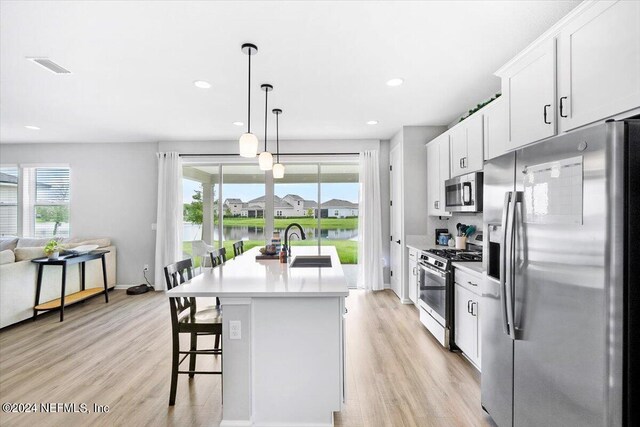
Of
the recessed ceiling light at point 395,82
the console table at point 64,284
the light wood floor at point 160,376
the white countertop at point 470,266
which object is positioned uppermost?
the recessed ceiling light at point 395,82

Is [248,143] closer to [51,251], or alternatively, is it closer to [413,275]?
[413,275]

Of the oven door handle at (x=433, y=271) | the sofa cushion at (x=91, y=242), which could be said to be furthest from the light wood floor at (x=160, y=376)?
the sofa cushion at (x=91, y=242)

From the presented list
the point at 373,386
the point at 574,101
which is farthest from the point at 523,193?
the point at 373,386

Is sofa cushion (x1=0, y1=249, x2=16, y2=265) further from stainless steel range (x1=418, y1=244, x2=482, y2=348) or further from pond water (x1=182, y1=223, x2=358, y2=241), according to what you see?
stainless steel range (x1=418, y1=244, x2=482, y2=348)

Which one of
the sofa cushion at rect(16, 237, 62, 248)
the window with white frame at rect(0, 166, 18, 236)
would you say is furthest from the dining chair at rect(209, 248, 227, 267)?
the window with white frame at rect(0, 166, 18, 236)

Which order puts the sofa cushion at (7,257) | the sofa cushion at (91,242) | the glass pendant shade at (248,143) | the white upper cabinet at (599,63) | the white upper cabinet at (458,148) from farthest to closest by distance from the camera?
the sofa cushion at (91,242) < the sofa cushion at (7,257) < the white upper cabinet at (458,148) < the glass pendant shade at (248,143) < the white upper cabinet at (599,63)

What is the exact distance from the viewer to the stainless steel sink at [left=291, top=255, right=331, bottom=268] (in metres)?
2.80

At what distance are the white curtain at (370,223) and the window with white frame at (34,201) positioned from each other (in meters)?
5.45

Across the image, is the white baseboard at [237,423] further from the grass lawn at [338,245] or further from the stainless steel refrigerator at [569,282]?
the grass lawn at [338,245]

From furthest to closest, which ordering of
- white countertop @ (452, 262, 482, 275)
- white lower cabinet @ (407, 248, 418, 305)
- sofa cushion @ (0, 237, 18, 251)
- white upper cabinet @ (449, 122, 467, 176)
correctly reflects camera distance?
sofa cushion @ (0, 237, 18, 251)
white lower cabinet @ (407, 248, 418, 305)
white upper cabinet @ (449, 122, 467, 176)
white countertop @ (452, 262, 482, 275)

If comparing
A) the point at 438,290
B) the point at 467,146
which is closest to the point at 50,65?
the point at 467,146

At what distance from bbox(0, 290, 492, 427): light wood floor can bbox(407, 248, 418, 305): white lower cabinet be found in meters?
0.38

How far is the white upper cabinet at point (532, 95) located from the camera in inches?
74.7

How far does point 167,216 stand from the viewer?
5.24m
